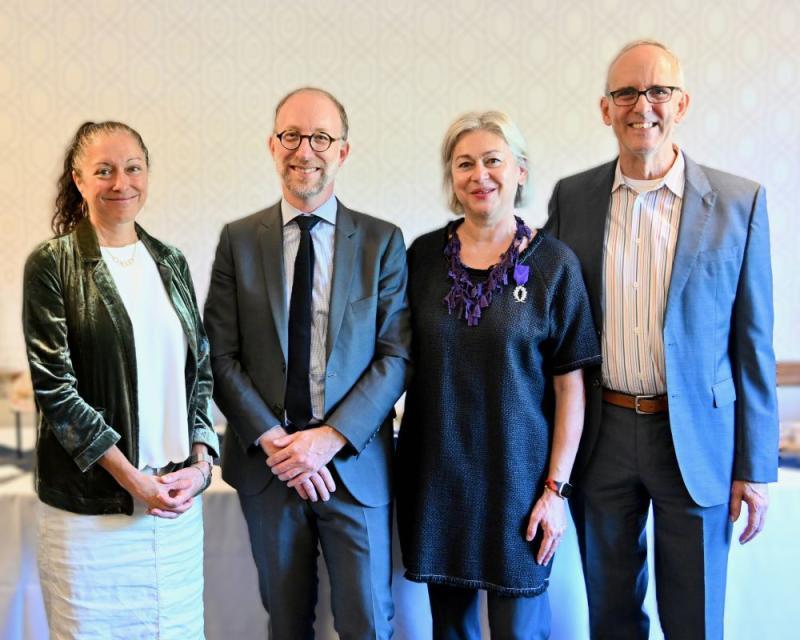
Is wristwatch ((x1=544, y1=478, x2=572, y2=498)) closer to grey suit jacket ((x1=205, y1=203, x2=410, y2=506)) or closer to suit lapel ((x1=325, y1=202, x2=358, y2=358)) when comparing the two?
grey suit jacket ((x1=205, y1=203, x2=410, y2=506))

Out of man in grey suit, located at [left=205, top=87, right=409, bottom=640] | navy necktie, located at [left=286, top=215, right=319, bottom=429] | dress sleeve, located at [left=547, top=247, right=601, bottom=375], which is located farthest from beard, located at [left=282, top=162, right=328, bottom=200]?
dress sleeve, located at [left=547, top=247, right=601, bottom=375]

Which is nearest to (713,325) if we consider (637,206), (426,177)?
(637,206)

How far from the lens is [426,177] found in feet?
11.5

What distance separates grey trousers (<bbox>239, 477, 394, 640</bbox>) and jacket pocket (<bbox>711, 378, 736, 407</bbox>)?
849mm

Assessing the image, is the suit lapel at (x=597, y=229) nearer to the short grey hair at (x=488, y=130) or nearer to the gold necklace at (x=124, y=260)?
the short grey hair at (x=488, y=130)

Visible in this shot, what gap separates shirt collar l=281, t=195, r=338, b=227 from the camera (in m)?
1.91

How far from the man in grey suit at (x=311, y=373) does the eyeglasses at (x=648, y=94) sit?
26.0 inches

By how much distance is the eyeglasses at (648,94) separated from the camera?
188 cm

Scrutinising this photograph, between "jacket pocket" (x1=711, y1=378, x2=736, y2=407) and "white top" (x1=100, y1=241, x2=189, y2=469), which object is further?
"jacket pocket" (x1=711, y1=378, x2=736, y2=407)

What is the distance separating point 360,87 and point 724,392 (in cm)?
217

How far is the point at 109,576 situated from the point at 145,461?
0.82ft

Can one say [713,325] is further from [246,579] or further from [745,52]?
[745,52]

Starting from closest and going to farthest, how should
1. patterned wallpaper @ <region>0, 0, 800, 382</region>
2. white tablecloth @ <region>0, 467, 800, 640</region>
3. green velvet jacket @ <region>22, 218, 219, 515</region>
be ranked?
green velvet jacket @ <region>22, 218, 219, 515</region> < white tablecloth @ <region>0, 467, 800, 640</region> < patterned wallpaper @ <region>0, 0, 800, 382</region>

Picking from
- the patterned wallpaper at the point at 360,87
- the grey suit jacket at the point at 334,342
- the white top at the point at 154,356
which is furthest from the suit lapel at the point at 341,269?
the patterned wallpaper at the point at 360,87
